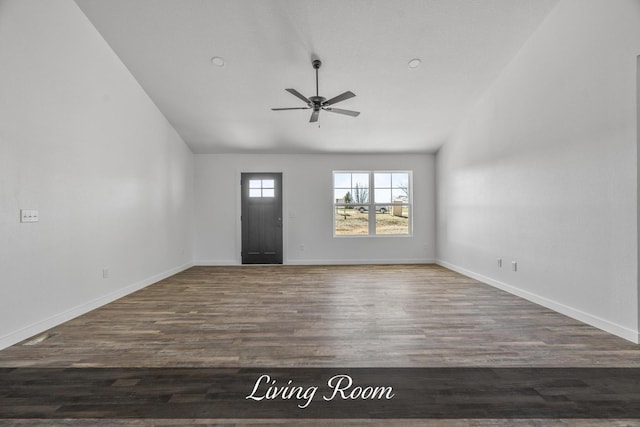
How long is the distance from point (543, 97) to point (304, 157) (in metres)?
4.31

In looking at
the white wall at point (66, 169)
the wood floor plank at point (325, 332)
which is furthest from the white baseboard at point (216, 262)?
the wood floor plank at point (325, 332)

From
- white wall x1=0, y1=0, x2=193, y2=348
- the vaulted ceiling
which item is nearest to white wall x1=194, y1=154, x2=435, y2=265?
the vaulted ceiling

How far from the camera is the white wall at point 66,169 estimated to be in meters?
2.54

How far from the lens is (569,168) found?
3145mm

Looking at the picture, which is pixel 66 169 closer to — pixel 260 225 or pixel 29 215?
pixel 29 215

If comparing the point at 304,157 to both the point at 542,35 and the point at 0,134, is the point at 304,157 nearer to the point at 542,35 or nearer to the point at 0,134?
the point at 542,35

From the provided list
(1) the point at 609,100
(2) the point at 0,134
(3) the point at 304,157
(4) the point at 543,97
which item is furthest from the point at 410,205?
(2) the point at 0,134

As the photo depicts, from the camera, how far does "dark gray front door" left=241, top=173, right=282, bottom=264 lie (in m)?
6.64

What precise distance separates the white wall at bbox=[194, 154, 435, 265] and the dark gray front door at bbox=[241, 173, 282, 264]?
14 centimetres

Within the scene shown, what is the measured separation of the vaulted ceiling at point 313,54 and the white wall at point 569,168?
531 millimetres

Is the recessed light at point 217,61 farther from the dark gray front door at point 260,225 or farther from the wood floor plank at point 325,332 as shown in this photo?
the wood floor plank at point 325,332

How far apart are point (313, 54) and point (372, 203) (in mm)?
3639

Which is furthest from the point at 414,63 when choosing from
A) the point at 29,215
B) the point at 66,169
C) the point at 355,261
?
the point at 29,215

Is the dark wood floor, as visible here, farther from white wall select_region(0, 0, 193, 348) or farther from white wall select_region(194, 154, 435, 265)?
white wall select_region(194, 154, 435, 265)
